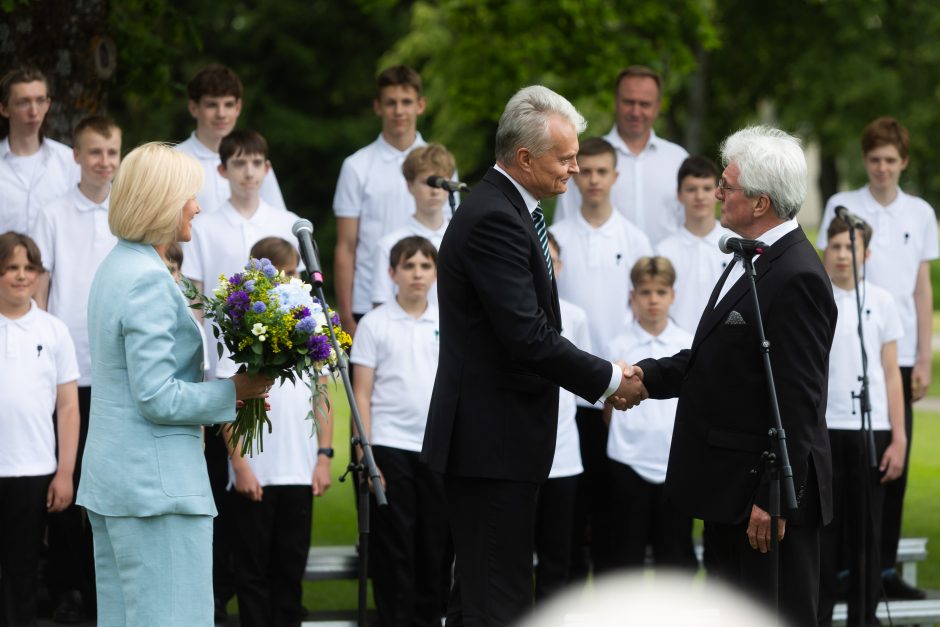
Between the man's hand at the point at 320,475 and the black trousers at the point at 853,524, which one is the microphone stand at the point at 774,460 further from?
the man's hand at the point at 320,475

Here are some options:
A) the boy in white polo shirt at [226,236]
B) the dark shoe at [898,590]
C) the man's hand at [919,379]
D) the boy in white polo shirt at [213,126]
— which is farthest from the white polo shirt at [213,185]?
the dark shoe at [898,590]

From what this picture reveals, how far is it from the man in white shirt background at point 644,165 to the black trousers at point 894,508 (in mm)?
1894

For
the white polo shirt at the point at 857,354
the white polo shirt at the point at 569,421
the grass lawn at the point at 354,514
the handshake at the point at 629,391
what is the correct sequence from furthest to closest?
the grass lawn at the point at 354,514, the white polo shirt at the point at 857,354, the white polo shirt at the point at 569,421, the handshake at the point at 629,391

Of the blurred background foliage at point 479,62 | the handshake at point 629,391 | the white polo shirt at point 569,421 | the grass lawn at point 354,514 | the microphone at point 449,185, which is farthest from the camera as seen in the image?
the blurred background foliage at point 479,62

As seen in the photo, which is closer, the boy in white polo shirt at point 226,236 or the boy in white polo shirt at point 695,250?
the boy in white polo shirt at point 226,236

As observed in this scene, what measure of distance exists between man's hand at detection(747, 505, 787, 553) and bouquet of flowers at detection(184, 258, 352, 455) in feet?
5.73

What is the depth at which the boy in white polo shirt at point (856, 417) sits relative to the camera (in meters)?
8.01

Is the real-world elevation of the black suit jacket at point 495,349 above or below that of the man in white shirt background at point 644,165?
below

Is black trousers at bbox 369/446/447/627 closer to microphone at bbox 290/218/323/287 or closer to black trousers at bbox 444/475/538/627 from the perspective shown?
black trousers at bbox 444/475/538/627

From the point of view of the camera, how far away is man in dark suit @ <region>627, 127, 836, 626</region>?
5.34m

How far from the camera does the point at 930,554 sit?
34.2 ft

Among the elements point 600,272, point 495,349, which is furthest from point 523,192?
point 600,272

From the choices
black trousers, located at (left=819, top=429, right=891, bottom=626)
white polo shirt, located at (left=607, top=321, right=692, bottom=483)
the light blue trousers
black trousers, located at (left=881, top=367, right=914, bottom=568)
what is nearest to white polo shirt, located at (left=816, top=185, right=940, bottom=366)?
→ black trousers, located at (left=881, top=367, right=914, bottom=568)

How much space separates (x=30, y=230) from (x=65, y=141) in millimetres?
1408
